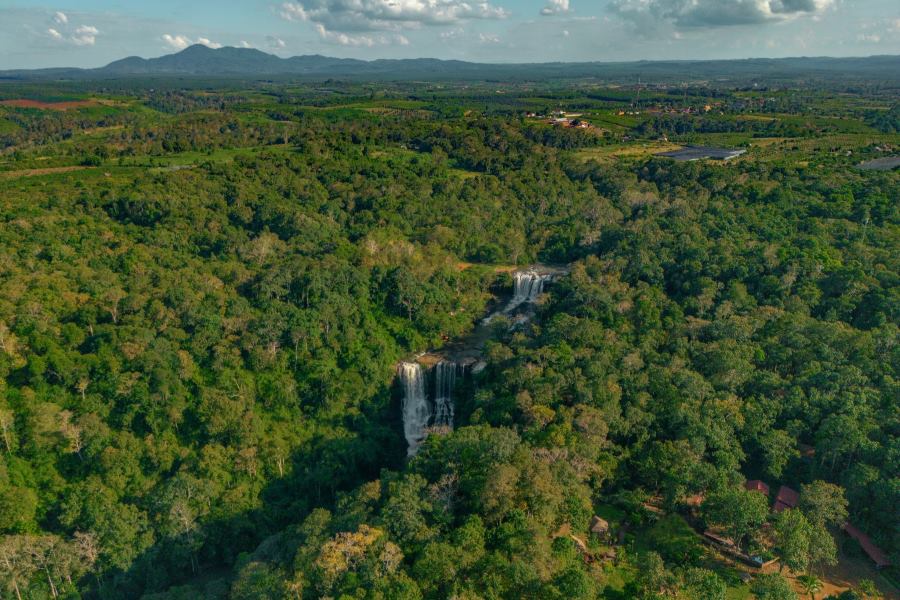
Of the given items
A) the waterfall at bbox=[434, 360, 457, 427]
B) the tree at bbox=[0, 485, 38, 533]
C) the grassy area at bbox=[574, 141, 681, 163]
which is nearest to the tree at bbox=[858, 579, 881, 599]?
the waterfall at bbox=[434, 360, 457, 427]

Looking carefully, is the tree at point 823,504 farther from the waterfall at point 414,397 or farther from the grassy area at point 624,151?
the grassy area at point 624,151

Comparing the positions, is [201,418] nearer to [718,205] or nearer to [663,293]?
[663,293]

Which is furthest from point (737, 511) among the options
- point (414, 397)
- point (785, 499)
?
point (414, 397)

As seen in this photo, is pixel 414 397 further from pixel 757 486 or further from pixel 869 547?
pixel 869 547

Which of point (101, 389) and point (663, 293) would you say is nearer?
point (101, 389)

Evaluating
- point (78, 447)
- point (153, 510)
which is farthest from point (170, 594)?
point (78, 447)

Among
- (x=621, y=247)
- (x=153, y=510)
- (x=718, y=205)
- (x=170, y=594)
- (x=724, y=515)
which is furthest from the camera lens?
(x=718, y=205)

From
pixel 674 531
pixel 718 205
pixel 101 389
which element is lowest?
pixel 674 531
